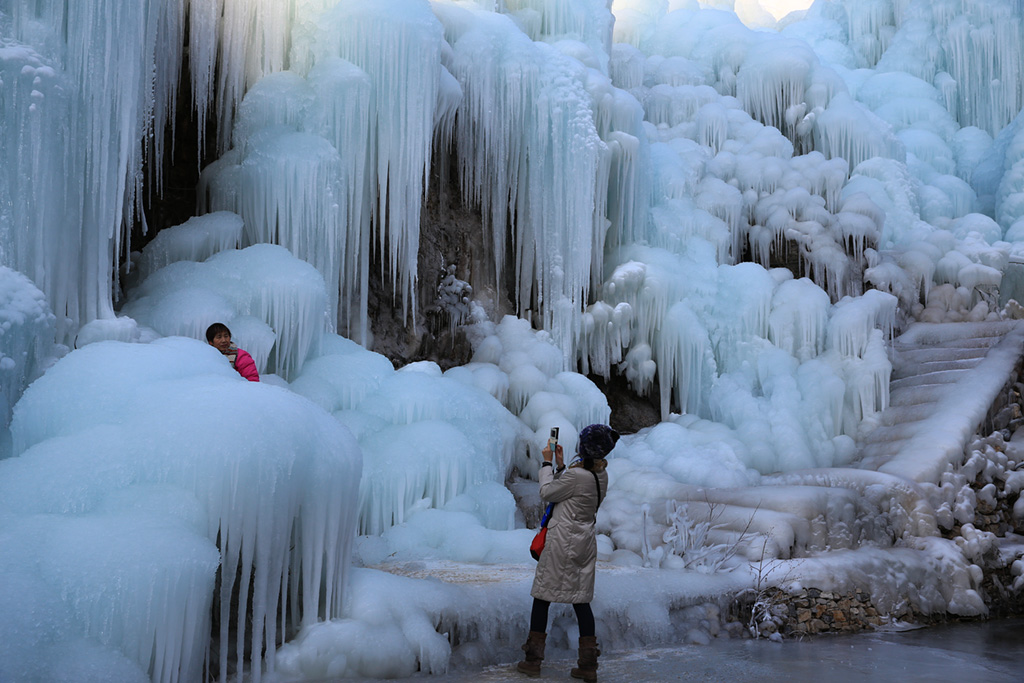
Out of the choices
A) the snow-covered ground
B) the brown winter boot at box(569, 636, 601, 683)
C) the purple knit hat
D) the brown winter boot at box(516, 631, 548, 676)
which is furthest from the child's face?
the brown winter boot at box(569, 636, 601, 683)

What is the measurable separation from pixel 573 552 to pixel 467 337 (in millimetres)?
6410

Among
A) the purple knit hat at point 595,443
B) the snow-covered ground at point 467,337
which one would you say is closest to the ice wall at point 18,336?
the snow-covered ground at point 467,337

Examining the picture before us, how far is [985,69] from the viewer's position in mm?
18203

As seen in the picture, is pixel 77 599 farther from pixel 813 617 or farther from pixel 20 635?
pixel 813 617

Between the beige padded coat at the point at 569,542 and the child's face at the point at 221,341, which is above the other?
the child's face at the point at 221,341

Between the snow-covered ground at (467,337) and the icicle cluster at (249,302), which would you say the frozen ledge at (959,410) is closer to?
the snow-covered ground at (467,337)

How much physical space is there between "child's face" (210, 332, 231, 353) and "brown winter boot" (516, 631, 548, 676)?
2.97m

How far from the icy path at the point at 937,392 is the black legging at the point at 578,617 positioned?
540 cm

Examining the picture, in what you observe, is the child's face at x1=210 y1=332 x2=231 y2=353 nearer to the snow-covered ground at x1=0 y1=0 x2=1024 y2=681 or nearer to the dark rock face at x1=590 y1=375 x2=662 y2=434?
the snow-covered ground at x1=0 y1=0 x2=1024 y2=681

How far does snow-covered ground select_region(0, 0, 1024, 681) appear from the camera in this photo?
4152 millimetres

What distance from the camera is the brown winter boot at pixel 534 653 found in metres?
4.42

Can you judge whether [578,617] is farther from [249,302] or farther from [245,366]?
[249,302]

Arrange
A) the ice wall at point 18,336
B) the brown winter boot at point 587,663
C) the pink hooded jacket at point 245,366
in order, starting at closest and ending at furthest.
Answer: the brown winter boot at point 587,663, the ice wall at point 18,336, the pink hooded jacket at point 245,366

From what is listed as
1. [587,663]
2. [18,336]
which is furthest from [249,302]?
[587,663]
